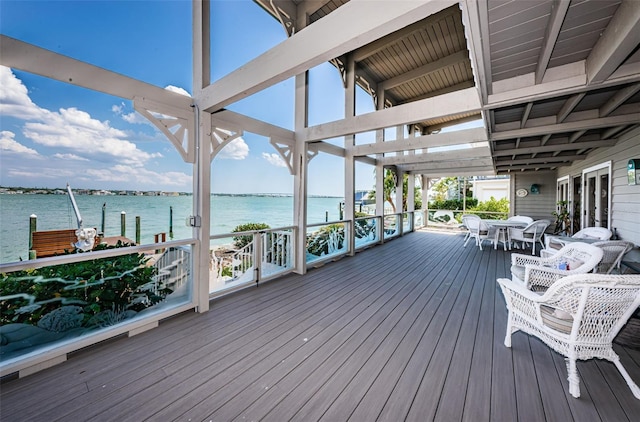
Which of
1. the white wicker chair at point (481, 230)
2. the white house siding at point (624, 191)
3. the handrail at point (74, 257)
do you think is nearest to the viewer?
the handrail at point (74, 257)

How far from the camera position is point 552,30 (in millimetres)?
1701

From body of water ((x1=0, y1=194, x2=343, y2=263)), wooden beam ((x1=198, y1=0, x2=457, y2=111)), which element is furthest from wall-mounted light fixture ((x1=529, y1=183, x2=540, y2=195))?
wooden beam ((x1=198, y1=0, x2=457, y2=111))

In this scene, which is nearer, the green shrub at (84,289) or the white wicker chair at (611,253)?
the green shrub at (84,289)

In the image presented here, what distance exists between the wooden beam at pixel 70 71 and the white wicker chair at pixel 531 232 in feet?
28.7

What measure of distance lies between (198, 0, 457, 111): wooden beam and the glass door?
612 centimetres

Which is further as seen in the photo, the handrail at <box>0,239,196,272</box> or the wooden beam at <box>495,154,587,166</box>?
the wooden beam at <box>495,154,587,166</box>

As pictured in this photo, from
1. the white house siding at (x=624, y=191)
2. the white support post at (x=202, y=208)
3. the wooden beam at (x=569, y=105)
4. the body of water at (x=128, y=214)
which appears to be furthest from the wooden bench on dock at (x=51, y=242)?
the white house siding at (x=624, y=191)

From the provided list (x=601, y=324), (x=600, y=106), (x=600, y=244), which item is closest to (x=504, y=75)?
(x=600, y=106)

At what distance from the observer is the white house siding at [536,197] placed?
938 cm

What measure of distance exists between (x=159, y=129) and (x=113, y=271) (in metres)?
1.63

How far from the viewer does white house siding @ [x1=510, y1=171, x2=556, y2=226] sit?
30.8 feet

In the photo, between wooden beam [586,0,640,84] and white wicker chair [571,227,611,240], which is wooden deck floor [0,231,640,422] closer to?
wooden beam [586,0,640,84]

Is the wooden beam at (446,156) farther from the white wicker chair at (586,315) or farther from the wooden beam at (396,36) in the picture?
the white wicker chair at (586,315)

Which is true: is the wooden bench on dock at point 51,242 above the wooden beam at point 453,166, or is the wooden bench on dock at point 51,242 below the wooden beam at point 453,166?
below
